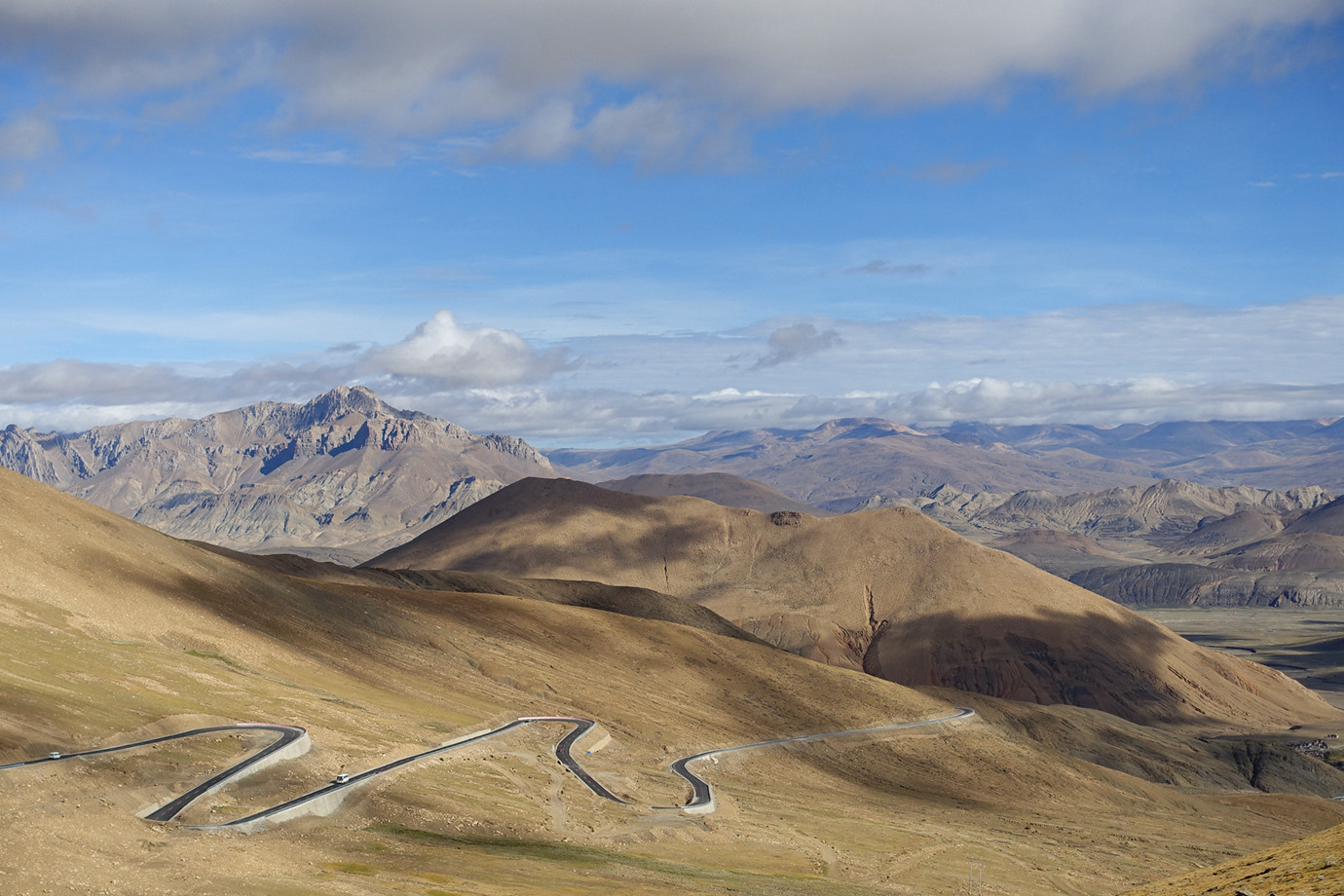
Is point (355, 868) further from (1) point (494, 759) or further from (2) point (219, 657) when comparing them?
(2) point (219, 657)

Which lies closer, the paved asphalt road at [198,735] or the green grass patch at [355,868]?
the green grass patch at [355,868]

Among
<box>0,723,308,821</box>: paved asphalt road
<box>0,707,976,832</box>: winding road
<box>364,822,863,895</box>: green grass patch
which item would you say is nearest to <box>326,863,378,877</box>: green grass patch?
<box>0,707,976,832</box>: winding road

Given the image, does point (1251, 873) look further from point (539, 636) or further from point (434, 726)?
point (539, 636)

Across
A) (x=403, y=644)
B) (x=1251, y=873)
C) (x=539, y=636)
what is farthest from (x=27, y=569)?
(x=1251, y=873)

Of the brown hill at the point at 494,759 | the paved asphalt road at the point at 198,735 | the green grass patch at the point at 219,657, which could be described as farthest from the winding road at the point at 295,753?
the green grass patch at the point at 219,657

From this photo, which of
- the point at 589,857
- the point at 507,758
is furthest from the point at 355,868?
the point at 507,758

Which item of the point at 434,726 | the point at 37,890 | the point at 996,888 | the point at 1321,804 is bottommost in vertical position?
the point at 1321,804

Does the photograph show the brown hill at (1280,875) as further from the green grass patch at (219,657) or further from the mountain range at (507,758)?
the green grass patch at (219,657)
